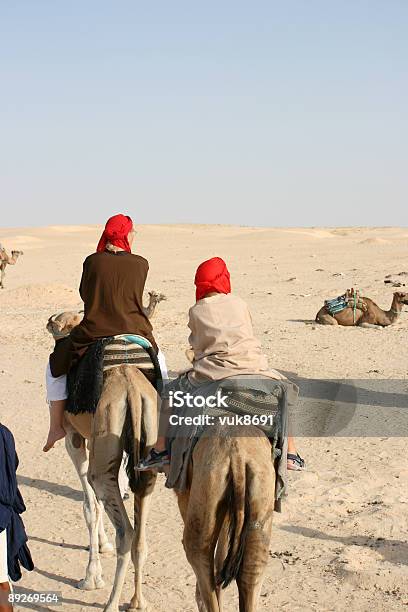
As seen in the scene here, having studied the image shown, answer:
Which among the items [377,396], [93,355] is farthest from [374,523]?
[377,396]

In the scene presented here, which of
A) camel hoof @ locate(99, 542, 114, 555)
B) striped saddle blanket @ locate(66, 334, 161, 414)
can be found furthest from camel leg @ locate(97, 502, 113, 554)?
striped saddle blanket @ locate(66, 334, 161, 414)

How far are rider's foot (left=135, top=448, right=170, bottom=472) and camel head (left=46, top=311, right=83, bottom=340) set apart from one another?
75.5 inches

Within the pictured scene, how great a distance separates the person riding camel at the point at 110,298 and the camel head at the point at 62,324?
2.23 ft

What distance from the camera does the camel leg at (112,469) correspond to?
6215 mm

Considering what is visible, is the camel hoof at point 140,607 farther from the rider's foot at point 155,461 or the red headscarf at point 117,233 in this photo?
the red headscarf at point 117,233

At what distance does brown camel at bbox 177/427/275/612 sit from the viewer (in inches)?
201

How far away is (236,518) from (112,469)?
4.65 ft

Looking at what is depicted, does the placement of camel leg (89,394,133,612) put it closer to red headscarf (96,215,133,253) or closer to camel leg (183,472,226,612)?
camel leg (183,472,226,612)

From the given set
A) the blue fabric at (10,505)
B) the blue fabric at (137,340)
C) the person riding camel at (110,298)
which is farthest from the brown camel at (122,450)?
the blue fabric at (10,505)

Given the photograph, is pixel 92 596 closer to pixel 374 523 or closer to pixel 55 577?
pixel 55 577

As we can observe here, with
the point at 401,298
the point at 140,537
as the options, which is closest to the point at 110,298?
the point at 140,537

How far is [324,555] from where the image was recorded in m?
7.15

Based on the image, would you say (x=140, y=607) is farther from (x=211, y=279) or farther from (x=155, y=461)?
(x=211, y=279)

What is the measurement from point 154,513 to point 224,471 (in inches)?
132
